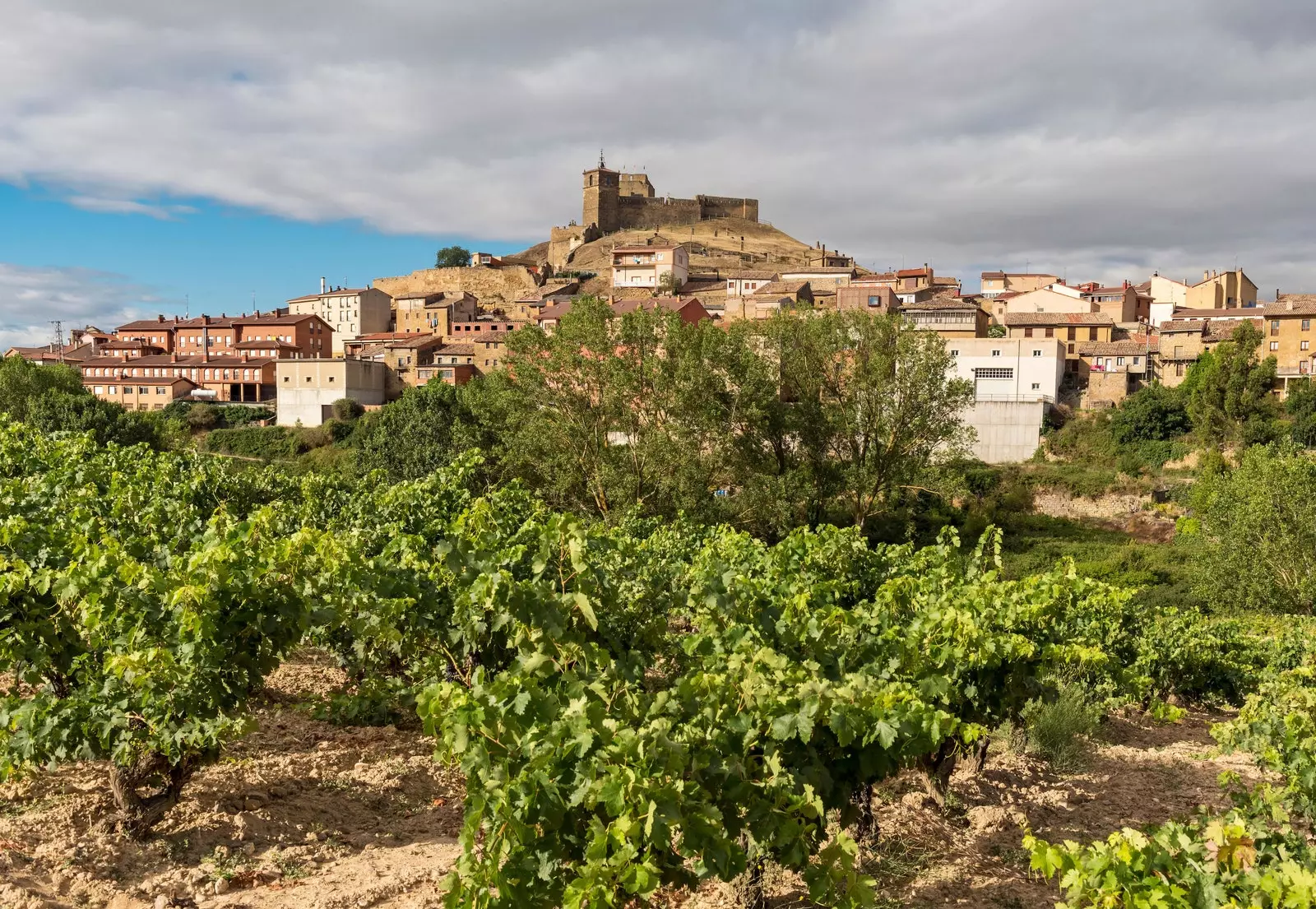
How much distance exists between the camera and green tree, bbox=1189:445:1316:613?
80.4ft

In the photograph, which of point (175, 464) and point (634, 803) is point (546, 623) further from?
point (175, 464)

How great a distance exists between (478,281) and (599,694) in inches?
4132

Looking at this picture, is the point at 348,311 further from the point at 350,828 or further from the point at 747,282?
the point at 350,828

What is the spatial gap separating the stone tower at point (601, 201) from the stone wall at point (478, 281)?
23.3 m

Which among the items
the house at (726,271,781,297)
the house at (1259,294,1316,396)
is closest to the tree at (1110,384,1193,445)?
the house at (1259,294,1316,396)

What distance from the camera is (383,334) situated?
267 feet

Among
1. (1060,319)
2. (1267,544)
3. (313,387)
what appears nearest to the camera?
(1267,544)

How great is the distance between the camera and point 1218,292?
7938cm

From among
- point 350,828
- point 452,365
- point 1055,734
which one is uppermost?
point 452,365

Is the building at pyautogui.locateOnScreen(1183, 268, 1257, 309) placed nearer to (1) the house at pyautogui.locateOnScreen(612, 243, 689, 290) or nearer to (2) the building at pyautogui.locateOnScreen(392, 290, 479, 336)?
(1) the house at pyautogui.locateOnScreen(612, 243, 689, 290)

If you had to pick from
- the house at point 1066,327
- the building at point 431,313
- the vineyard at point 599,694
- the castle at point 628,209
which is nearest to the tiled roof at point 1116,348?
the house at point 1066,327

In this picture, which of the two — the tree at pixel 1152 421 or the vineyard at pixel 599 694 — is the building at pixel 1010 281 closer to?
the tree at pixel 1152 421

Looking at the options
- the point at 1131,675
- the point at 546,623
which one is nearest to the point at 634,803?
the point at 546,623

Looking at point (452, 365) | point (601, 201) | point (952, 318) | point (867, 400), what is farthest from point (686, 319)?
point (601, 201)
